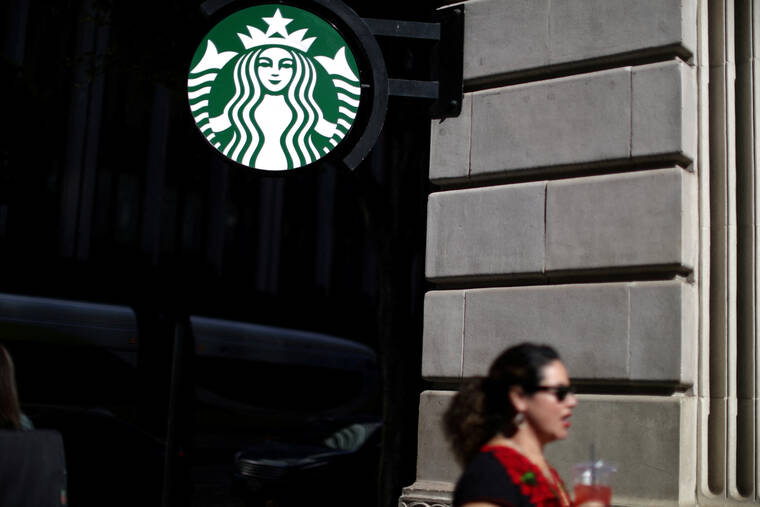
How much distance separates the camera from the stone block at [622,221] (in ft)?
16.5

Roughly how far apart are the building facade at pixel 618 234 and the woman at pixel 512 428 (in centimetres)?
216

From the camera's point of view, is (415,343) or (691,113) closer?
(691,113)

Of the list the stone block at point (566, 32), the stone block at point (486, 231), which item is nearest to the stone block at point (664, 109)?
the stone block at point (566, 32)

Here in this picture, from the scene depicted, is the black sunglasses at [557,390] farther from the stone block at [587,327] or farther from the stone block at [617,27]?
the stone block at [617,27]

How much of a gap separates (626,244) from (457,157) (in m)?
1.26

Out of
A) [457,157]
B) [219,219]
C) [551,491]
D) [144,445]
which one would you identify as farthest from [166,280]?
[551,491]

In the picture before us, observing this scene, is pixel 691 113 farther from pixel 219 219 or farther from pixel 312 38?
pixel 219 219

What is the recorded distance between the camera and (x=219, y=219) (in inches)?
1328

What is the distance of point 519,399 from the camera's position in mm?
2953

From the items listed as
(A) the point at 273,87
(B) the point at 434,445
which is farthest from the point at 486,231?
(A) the point at 273,87

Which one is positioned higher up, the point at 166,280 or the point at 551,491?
the point at 166,280

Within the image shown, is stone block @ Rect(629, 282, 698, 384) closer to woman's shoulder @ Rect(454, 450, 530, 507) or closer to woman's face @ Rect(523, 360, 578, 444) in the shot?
woman's face @ Rect(523, 360, 578, 444)

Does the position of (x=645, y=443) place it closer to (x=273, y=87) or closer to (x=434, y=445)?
(x=434, y=445)

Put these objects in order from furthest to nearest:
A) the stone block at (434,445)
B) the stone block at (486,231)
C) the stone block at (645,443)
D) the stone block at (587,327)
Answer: the stone block at (434,445) → the stone block at (486,231) → the stone block at (587,327) → the stone block at (645,443)
